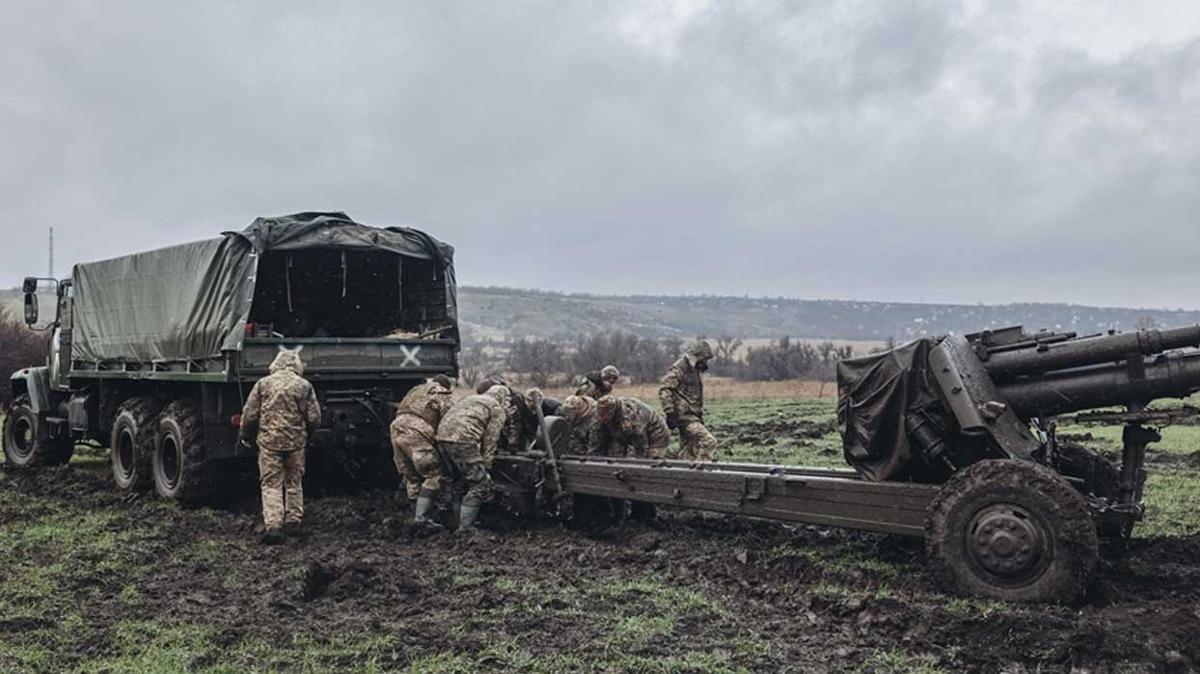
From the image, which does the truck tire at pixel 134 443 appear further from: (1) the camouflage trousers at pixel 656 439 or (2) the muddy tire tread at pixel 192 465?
(1) the camouflage trousers at pixel 656 439

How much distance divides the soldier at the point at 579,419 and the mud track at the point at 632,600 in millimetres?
1163

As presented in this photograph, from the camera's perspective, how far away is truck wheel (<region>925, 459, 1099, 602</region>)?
562cm

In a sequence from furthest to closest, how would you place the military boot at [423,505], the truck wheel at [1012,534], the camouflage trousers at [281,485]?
the military boot at [423,505], the camouflage trousers at [281,485], the truck wheel at [1012,534]

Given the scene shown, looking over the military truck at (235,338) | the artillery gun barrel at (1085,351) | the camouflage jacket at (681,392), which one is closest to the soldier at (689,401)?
the camouflage jacket at (681,392)

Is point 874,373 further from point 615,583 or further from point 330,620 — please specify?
point 330,620

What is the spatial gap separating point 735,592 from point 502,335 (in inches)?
4233

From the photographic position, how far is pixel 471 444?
8.80m

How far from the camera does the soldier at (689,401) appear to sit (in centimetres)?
1078

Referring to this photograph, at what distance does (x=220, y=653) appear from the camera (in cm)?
525

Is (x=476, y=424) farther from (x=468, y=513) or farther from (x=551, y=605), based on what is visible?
(x=551, y=605)

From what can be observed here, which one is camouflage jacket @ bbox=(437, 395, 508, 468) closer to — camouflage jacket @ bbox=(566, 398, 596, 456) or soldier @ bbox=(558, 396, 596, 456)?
soldier @ bbox=(558, 396, 596, 456)

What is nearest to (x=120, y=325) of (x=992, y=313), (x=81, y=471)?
(x=81, y=471)

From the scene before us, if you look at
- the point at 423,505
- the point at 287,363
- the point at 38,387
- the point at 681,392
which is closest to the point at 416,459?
the point at 423,505

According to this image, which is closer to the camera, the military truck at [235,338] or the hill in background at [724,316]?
the military truck at [235,338]
